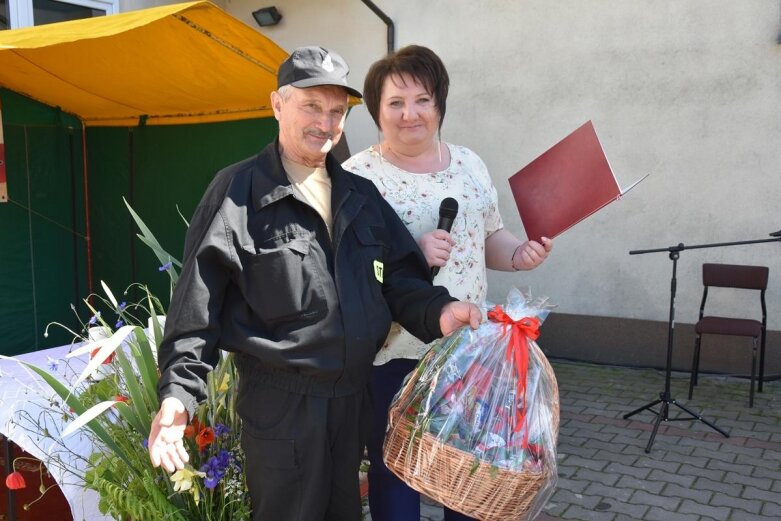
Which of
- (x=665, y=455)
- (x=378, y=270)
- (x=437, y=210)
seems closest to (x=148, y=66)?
(x=437, y=210)

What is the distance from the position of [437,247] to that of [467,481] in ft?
2.38

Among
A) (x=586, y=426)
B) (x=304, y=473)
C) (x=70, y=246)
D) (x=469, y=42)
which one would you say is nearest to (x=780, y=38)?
(x=469, y=42)

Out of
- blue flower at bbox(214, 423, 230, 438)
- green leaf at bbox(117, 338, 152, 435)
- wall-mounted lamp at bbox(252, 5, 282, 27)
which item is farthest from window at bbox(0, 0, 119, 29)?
blue flower at bbox(214, 423, 230, 438)

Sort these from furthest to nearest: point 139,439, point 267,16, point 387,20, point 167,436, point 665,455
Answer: point 267,16 → point 387,20 → point 665,455 → point 139,439 → point 167,436

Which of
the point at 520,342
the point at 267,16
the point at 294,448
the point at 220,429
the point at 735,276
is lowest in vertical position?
the point at 220,429

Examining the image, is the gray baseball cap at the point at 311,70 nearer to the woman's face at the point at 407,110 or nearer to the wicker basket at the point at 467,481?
the woman's face at the point at 407,110

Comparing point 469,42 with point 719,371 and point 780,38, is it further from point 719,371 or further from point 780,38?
point 719,371

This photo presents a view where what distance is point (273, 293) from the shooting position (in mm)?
1809

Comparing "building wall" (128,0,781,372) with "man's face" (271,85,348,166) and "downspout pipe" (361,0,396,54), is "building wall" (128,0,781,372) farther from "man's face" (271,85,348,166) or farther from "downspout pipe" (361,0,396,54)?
"man's face" (271,85,348,166)

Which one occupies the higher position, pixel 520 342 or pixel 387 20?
pixel 387 20

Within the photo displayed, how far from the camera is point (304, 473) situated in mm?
1854

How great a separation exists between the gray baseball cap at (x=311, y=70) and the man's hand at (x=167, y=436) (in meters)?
0.86

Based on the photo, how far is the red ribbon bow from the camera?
192 centimetres

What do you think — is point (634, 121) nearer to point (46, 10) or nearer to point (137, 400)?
point (137, 400)
